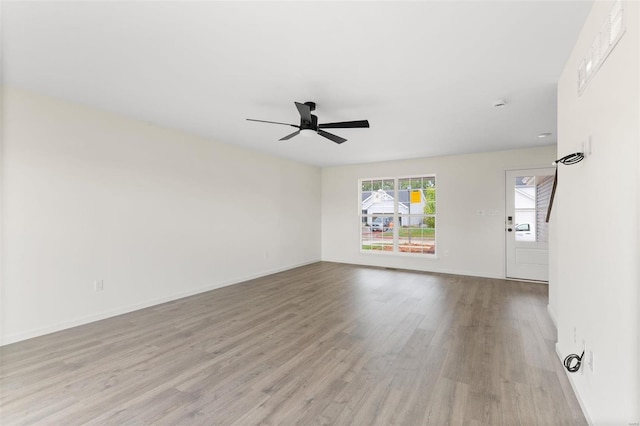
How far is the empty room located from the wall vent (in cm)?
2

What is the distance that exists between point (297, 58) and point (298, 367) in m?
2.56

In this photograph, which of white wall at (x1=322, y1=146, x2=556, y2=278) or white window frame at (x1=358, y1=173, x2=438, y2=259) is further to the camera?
white window frame at (x1=358, y1=173, x2=438, y2=259)

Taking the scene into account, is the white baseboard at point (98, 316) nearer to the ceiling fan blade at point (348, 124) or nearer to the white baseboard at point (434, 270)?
the white baseboard at point (434, 270)

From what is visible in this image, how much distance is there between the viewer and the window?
656cm

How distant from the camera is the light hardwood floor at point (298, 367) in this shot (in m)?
1.87

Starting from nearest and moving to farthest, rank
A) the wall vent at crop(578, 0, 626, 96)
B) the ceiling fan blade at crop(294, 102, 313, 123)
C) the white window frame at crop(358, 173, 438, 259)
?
the wall vent at crop(578, 0, 626, 96) → the ceiling fan blade at crop(294, 102, 313, 123) → the white window frame at crop(358, 173, 438, 259)

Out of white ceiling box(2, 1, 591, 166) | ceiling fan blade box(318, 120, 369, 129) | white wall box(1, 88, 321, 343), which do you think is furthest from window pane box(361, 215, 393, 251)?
ceiling fan blade box(318, 120, 369, 129)

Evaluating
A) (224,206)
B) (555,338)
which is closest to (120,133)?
(224,206)

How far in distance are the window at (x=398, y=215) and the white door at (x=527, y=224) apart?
1432 mm

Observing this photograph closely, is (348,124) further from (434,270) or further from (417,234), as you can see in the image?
(434,270)

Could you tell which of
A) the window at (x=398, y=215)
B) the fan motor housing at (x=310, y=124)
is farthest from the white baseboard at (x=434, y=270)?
the fan motor housing at (x=310, y=124)

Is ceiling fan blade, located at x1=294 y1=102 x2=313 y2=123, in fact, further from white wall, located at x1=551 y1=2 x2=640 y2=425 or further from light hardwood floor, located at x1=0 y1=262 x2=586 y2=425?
light hardwood floor, located at x1=0 y1=262 x2=586 y2=425

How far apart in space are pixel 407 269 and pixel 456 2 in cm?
556

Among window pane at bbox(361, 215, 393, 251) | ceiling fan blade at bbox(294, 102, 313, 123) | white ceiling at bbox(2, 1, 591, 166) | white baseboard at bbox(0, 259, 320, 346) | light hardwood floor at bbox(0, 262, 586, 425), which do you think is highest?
white ceiling at bbox(2, 1, 591, 166)
